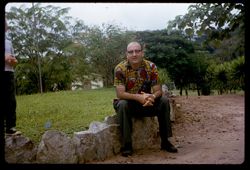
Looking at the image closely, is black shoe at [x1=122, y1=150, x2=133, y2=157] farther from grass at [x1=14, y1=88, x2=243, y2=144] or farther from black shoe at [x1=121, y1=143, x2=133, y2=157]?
grass at [x1=14, y1=88, x2=243, y2=144]

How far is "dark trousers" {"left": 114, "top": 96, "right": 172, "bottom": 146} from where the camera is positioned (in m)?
3.77

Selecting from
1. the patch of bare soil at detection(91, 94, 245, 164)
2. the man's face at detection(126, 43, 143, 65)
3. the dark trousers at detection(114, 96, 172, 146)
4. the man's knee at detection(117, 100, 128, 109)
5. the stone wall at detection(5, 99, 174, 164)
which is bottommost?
the patch of bare soil at detection(91, 94, 245, 164)

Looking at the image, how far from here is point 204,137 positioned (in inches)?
186

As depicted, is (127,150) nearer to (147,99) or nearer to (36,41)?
(147,99)

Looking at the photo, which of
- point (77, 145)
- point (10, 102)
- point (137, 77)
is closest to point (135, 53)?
point (137, 77)

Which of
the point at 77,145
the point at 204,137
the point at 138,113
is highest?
the point at 138,113

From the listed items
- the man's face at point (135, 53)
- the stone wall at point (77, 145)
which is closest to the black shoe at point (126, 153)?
the stone wall at point (77, 145)

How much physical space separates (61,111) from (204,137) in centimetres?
213

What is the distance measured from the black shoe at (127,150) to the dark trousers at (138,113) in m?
0.03

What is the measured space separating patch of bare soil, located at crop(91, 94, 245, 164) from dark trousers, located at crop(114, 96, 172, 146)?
0.22 meters

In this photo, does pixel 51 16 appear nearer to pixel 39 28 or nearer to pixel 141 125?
pixel 39 28

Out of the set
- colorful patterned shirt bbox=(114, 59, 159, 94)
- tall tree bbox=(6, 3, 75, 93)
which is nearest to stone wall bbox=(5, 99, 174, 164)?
colorful patterned shirt bbox=(114, 59, 159, 94)

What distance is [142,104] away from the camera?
12.4 feet

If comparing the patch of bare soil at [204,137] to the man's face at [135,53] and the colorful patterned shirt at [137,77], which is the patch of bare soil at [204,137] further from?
the man's face at [135,53]
